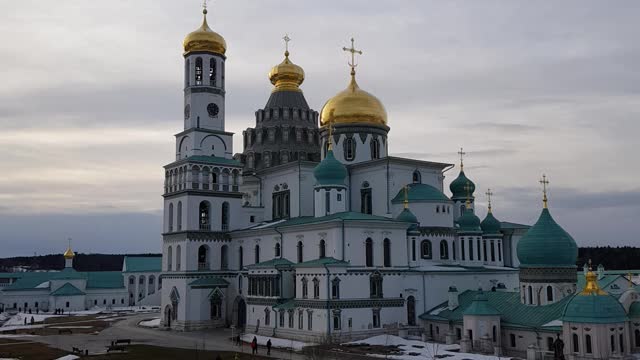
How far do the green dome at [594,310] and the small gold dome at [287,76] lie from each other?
3803cm

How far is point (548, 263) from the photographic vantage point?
116 feet

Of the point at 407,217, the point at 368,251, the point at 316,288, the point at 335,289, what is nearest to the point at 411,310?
the point at 368,251

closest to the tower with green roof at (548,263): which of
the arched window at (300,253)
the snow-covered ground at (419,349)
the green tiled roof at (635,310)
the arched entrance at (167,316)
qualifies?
the green tiled roof at (635,310)

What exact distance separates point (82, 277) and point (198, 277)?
115ft

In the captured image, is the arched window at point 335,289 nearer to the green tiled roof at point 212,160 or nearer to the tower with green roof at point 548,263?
the tower with green roof at point 548,263

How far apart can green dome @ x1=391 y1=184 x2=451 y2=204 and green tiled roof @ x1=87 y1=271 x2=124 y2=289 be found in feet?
154

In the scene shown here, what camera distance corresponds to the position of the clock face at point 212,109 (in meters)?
51.3

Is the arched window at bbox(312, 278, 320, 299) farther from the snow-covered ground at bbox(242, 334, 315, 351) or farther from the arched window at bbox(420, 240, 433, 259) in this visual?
the arched window at bbox(420, 240, 433, 259)

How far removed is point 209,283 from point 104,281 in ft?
119

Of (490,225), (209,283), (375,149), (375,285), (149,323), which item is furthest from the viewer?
(149,323)

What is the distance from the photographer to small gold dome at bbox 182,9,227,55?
5141cm

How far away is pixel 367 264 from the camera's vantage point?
41.2 meters

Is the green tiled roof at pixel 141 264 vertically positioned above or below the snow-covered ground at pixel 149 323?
above

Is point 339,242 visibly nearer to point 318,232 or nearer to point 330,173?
point 318,232
